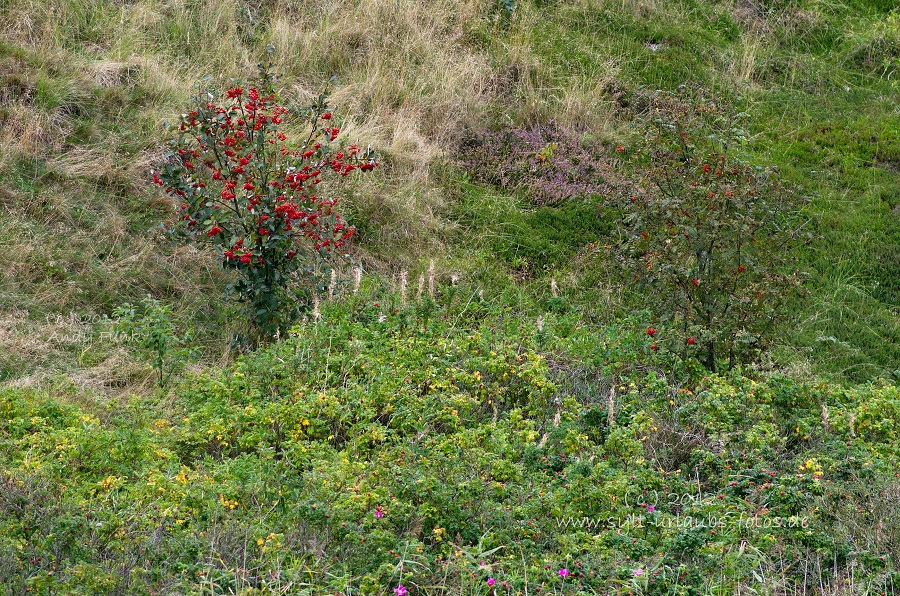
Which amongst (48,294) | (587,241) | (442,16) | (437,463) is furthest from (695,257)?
(442,16)

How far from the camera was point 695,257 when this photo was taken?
6.43m

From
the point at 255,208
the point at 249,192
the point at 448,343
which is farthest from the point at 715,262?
the point at 249,192

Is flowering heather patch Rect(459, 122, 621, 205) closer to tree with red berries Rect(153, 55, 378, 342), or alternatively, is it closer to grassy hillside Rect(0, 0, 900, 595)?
grassy hillside Rect(0, 0, 900, 595)

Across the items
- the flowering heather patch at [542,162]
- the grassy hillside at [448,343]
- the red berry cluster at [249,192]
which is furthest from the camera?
the flowering heather patch at [542,162]

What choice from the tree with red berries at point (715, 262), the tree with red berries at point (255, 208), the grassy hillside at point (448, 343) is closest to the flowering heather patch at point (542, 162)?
the grassy hillside at point (448, 343)

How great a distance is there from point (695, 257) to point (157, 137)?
15.9 ft

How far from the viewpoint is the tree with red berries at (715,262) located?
6215mm

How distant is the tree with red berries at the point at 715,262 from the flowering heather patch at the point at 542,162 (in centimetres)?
205

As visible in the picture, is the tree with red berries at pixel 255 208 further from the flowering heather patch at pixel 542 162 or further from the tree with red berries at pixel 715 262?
the flowering heather patch at pixel 542 162

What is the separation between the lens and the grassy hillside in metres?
4.01

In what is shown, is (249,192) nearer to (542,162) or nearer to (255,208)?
(255,208)

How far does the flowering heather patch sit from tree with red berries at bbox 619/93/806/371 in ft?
6.73

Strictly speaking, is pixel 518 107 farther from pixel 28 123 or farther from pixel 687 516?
pixel 687 516

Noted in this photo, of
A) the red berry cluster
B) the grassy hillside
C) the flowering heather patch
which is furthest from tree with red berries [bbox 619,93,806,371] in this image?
the red berry cluster
